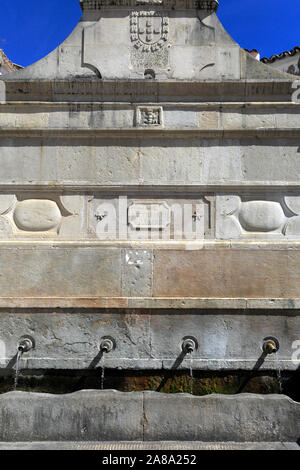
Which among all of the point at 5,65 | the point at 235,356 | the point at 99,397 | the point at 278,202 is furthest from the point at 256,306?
the point at 5,65

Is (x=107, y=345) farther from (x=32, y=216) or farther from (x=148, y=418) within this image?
(x=32, y=216)

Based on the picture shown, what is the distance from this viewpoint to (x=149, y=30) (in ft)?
17.8

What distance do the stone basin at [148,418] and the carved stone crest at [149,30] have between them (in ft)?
15.4

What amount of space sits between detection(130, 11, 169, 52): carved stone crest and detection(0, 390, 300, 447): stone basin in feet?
15.4

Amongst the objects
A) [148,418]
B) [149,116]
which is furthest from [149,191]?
[148,418]

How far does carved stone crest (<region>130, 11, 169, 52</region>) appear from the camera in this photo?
17.7 feet

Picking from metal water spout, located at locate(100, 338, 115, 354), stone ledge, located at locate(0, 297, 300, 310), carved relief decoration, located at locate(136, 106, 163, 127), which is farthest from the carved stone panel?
metal water spout, located at locate(100, 338, 115, 354)

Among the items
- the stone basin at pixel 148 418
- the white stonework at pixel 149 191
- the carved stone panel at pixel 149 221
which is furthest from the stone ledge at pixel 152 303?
the stone basin at pixel 148 418

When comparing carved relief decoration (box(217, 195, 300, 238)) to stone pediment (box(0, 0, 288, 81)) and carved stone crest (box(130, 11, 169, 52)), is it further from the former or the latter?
carved stone crest (box(130, 11, 169, 52))

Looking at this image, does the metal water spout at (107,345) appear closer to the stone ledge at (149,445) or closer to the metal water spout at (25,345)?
the metal water spout at (25,345)

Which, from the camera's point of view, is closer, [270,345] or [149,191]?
[270,345]

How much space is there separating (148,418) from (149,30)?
201 inches

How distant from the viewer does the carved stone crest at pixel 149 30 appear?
541 cm

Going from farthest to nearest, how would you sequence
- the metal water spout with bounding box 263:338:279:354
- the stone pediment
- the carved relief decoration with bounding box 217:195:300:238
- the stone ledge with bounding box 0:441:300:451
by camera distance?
the stone pediment
the carved relief decoration with bounding box 217:195:300:238
the metal water spout with bounding box 263:338:279:354
the stone ledge with bounding box 0:441:300:451
